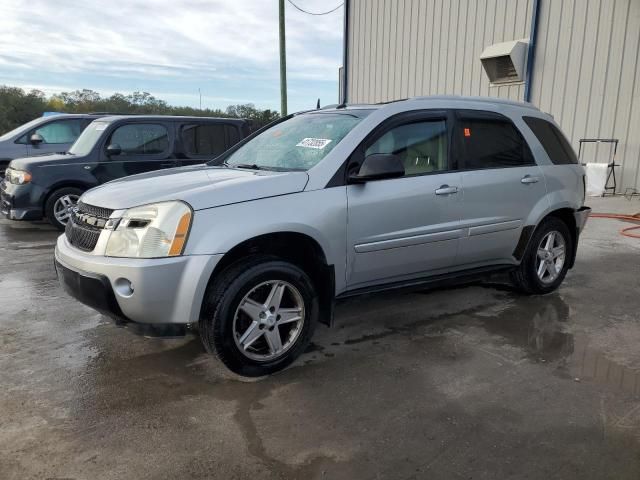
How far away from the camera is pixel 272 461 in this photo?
2.49 m

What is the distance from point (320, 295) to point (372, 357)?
0.56 meters

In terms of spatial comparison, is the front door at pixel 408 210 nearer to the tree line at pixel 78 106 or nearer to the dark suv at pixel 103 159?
the dark suv at pixel 103 159

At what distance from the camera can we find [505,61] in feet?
43.7

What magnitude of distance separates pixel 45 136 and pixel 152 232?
8747mm

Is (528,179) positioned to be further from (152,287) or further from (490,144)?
Answer: (152,287)

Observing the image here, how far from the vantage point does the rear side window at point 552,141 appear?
4.82 meters

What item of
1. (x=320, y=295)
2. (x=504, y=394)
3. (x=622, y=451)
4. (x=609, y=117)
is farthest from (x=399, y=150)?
(x=609, y=117)

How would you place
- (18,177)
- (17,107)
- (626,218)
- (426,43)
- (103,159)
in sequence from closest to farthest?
(18,177), (103,159), (626,218), (426,43), (17,107)

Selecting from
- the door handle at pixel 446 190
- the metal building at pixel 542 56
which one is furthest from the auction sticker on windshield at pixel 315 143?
the metal building at pixel 542 56

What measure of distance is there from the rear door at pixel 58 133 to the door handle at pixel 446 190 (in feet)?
27.8

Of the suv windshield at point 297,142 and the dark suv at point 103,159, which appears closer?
the suv windshield at point 297,142

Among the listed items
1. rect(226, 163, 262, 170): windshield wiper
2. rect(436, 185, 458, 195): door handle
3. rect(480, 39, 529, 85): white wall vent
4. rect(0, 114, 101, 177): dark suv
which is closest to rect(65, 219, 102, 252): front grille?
rect(226, 163, 262, 170): windshield wiper

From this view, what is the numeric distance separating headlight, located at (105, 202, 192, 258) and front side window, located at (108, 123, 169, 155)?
5.46m

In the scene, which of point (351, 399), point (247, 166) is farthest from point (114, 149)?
point (351, 399)
